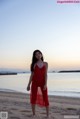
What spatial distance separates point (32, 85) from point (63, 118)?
1.03m

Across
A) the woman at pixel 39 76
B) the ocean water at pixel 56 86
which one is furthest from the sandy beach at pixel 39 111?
the ocean water at pixel 56 86

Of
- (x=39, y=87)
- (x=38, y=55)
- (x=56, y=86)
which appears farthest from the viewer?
(x=56, y=86)

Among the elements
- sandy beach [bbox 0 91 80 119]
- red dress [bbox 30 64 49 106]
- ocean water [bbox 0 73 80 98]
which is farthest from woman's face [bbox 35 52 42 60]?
ocean water [bbox 0 73 80 98]

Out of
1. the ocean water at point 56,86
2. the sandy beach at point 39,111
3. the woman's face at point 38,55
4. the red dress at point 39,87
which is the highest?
the woman's face at point 38,55

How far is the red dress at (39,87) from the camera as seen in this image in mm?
7062

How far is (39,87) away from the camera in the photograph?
7.20 metres

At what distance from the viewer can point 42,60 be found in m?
7.13

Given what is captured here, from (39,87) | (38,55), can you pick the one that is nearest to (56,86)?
(39,87)

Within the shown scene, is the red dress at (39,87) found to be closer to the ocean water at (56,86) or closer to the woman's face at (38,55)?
the woman's face at (38,55)

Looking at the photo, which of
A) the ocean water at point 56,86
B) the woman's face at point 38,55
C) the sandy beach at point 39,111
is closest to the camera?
the woman's face at point 38,55

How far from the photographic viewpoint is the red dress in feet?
23.2

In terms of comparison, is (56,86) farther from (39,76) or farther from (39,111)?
(39,76)

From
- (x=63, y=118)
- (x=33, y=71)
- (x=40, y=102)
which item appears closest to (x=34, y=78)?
(x=33, y=71)

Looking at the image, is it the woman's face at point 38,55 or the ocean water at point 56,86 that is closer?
the woman's face at point 38,55
